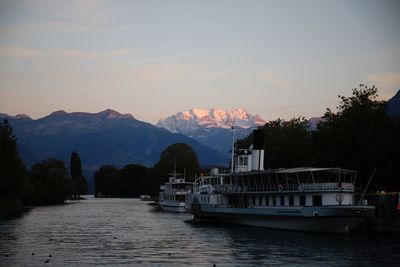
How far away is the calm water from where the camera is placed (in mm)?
44719

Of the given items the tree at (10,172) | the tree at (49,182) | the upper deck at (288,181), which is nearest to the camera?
the upper deck at (288,181)

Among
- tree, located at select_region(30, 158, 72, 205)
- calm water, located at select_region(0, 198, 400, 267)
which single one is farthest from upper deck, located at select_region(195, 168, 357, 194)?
tree, located at select_region(30, 158, 72, 205)

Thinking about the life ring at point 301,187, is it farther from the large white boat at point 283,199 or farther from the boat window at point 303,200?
the boat window at point 303,200

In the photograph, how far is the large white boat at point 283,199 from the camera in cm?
6431

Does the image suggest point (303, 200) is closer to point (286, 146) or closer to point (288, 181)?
point (288, 181)

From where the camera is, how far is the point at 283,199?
7188 cm

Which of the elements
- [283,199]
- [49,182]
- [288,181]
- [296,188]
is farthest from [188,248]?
[49,182]

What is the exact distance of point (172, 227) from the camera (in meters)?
79.9

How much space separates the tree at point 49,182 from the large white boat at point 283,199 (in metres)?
87.5

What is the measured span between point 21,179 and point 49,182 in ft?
179

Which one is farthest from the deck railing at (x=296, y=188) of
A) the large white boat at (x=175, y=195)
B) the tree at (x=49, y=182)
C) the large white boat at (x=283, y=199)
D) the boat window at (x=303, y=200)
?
the tree at (x=49, y=182)

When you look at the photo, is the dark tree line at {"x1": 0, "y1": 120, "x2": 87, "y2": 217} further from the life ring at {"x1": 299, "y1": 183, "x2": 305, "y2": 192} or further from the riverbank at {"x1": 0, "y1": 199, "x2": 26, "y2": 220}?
the life ring at {"x1": 299, "y1": 183, "x2": 305, "y2": 192}

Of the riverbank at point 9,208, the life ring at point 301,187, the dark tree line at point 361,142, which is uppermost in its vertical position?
the dark tree line at point 361,142

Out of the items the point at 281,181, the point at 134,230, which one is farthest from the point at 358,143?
the point at 134,230
